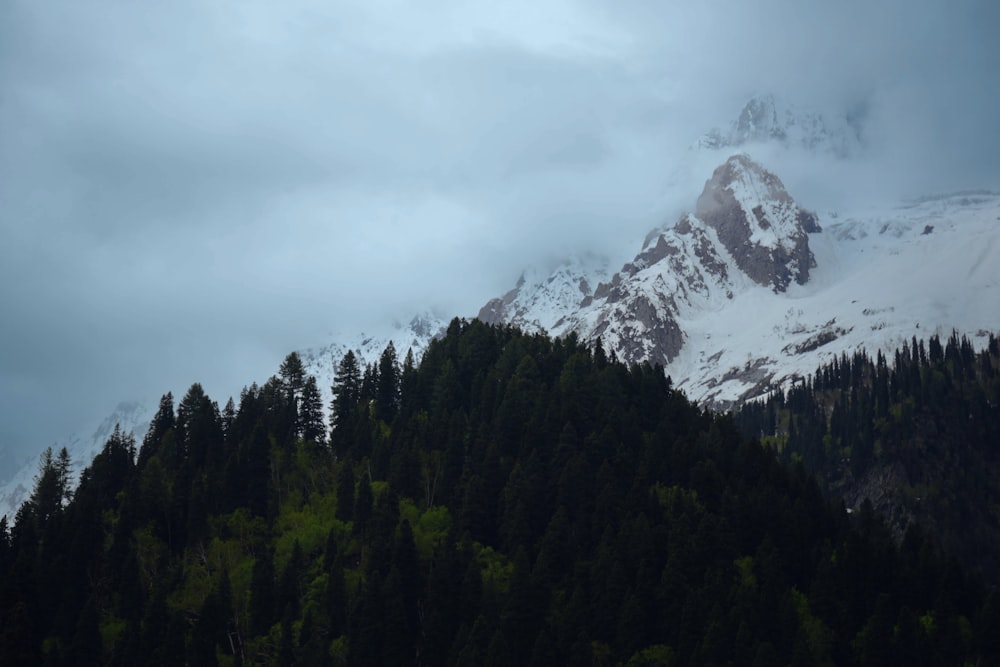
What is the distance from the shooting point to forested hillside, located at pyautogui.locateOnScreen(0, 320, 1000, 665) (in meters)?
114

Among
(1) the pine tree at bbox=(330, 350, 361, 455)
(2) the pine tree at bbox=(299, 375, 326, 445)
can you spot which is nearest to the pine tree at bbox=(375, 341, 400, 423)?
(1) the pine tree at bbox=(330, 350, 361, 455)

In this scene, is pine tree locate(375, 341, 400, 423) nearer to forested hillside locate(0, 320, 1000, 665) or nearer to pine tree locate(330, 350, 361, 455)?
forested hillside locate(0, 320, 1000, 665)

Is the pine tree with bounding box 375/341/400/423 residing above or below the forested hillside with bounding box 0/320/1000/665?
above

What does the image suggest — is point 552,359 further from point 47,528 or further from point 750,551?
point 47,528

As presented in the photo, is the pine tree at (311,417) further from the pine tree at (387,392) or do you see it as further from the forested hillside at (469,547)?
the pine tree at (387,392)

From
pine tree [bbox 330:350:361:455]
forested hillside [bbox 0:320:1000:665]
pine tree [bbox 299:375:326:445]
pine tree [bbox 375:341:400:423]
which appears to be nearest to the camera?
forested hillside [bbox 0:320:1000:665]

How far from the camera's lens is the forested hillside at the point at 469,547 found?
113750 mm

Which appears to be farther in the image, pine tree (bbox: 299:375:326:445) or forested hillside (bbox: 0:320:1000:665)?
pine tree (bbox: 299:375:326:445)

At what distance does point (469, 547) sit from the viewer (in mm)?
126938

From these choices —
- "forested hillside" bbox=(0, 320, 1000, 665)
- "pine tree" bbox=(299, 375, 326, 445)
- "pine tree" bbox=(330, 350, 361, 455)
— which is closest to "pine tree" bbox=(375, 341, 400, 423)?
"forested hillside" bbox=(0, 320, 1000, 665)

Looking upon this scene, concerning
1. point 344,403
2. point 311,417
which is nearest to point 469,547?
point 311,417

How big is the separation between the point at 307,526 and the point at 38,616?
3154 centimetres

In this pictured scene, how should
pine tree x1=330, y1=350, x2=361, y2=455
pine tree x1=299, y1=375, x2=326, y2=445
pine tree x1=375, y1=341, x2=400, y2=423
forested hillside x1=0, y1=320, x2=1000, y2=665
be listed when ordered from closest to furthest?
forested hillside x1=0, y1=320, x2=1000, y2=665, pine tree x1=330, y1=350, x2=361, y2=455, pine tree x1=299, y1=375, x2=326, y2=445, pine tree x1=375, y1=341, x2=400, y2=423

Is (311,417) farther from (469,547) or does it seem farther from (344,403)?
(469,547)
